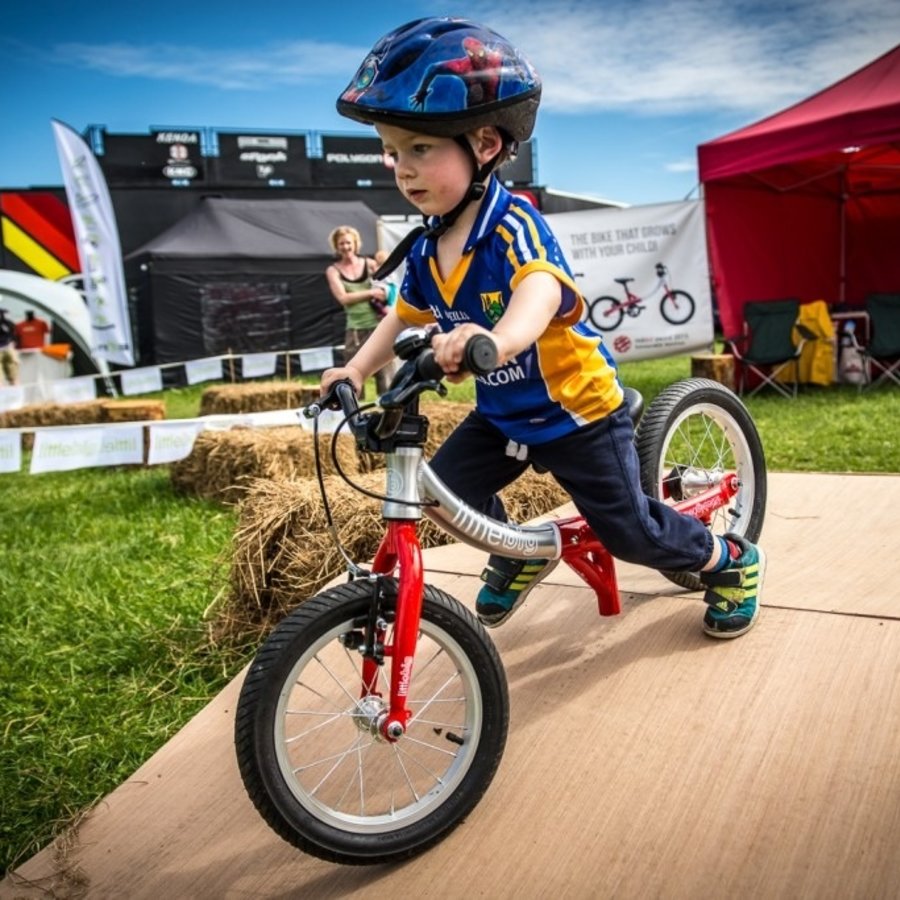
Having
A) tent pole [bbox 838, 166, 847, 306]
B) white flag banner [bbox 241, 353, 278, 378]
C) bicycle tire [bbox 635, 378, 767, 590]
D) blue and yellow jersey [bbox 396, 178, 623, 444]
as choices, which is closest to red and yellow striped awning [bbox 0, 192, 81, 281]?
white flag banner [bbox 241, 353, 278, 378]

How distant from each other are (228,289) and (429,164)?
1576cm

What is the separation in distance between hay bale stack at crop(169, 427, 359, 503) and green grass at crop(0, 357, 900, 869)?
17 cm

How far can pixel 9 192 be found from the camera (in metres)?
18.8

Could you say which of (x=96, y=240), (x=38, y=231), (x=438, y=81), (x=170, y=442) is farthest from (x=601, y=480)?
(x=38, y=231)

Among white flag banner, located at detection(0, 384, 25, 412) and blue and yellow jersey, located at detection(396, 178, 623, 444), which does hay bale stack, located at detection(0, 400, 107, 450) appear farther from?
blue and yellow jersey, located at detection(396, 178, 623, 444)

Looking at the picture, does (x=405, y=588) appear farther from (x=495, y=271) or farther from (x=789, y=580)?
(x=789, y=580)

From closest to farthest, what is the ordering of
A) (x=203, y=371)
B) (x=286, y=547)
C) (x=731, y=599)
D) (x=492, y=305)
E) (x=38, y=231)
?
(x=492, y=305) → (x=731, y=599) → (x=286, y=547) → (x=203, y=371) → (x=38, y=231)

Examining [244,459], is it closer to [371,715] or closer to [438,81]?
[371,715]

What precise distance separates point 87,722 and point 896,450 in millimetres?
5262

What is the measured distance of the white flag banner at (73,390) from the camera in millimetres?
13523

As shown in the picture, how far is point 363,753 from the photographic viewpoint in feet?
7.27

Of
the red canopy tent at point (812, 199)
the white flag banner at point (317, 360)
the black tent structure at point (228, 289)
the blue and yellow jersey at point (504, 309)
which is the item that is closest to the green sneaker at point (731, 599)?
the blue and yellow jersey at point (504, 309)

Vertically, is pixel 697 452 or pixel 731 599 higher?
pixel 697 452

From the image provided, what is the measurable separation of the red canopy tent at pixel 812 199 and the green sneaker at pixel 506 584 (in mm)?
7021
